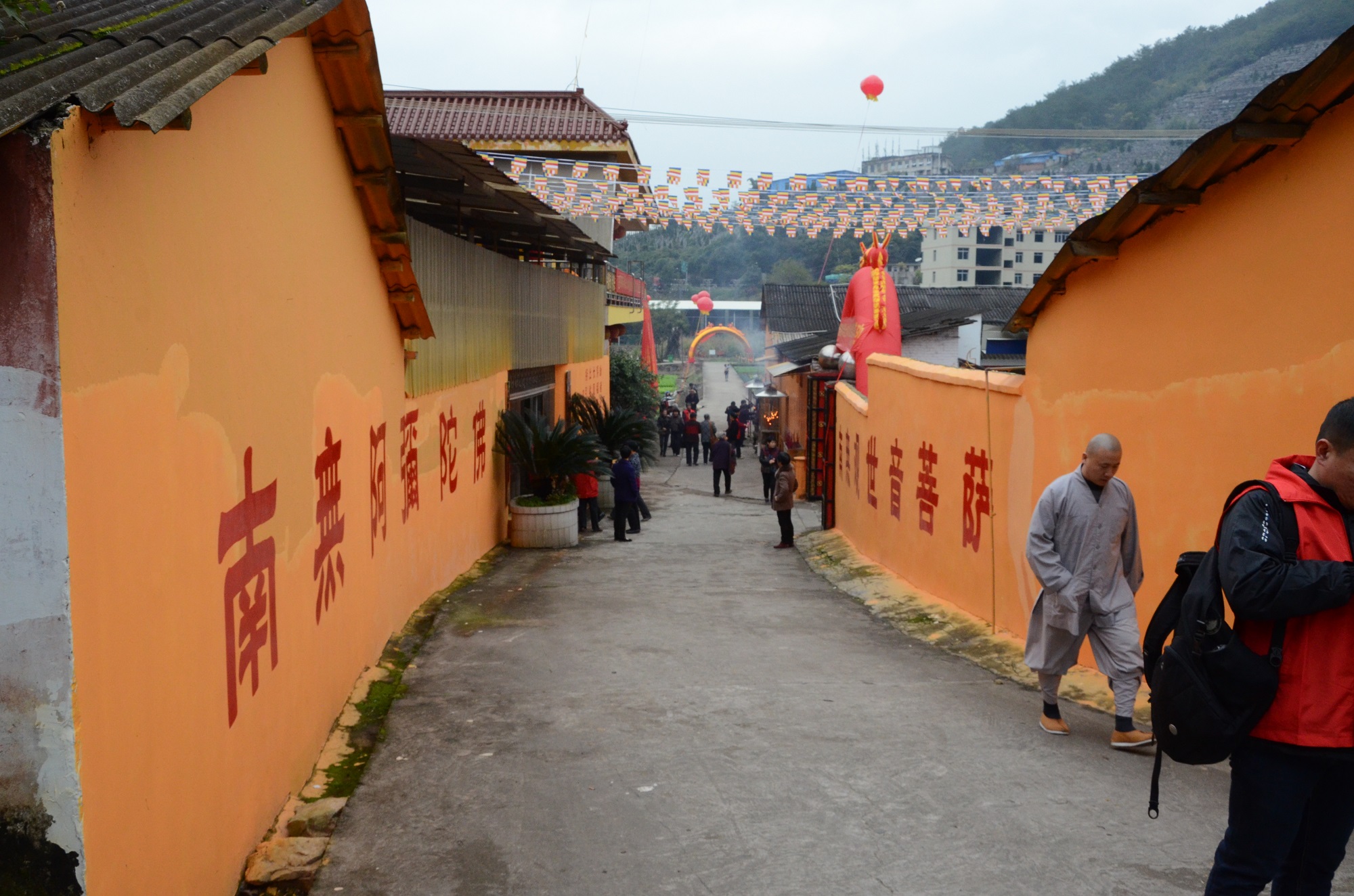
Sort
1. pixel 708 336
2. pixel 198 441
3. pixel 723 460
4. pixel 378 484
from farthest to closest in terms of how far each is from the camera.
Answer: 1. pixel 708 336
2. pixel 723 460
3. pixel 378 484
4. pixel 198 441

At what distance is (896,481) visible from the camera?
12.1m

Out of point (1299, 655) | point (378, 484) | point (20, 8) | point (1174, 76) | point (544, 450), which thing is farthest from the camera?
point (1174, 76)

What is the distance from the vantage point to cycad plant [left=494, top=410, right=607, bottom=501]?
47.3ft

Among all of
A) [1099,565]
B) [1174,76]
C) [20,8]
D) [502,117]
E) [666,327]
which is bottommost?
[1099,565]

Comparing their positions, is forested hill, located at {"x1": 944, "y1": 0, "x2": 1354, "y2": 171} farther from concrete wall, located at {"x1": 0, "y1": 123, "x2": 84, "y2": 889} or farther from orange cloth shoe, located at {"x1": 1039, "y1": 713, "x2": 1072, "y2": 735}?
concrete wall, located at {"x1": 0, "y1": 123, "x2": 84, "y2": 889}

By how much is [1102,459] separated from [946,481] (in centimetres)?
474

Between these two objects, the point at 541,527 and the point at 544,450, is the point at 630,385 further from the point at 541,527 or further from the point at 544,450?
the point at 541,527

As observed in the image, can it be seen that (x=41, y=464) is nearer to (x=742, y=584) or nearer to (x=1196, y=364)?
(x=1196, y=364)

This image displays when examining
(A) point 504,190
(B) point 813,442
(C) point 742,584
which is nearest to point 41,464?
(A) point 504,190

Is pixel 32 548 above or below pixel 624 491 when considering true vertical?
above

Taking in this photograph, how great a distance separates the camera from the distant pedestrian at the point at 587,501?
1617 centimetres

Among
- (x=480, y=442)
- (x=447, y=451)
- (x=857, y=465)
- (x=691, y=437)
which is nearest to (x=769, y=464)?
(x=857, y=465)

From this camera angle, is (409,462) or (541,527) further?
(541,527)

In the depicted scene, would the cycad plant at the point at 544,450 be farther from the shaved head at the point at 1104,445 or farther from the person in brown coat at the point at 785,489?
the shaved head at the point at 1104,445
